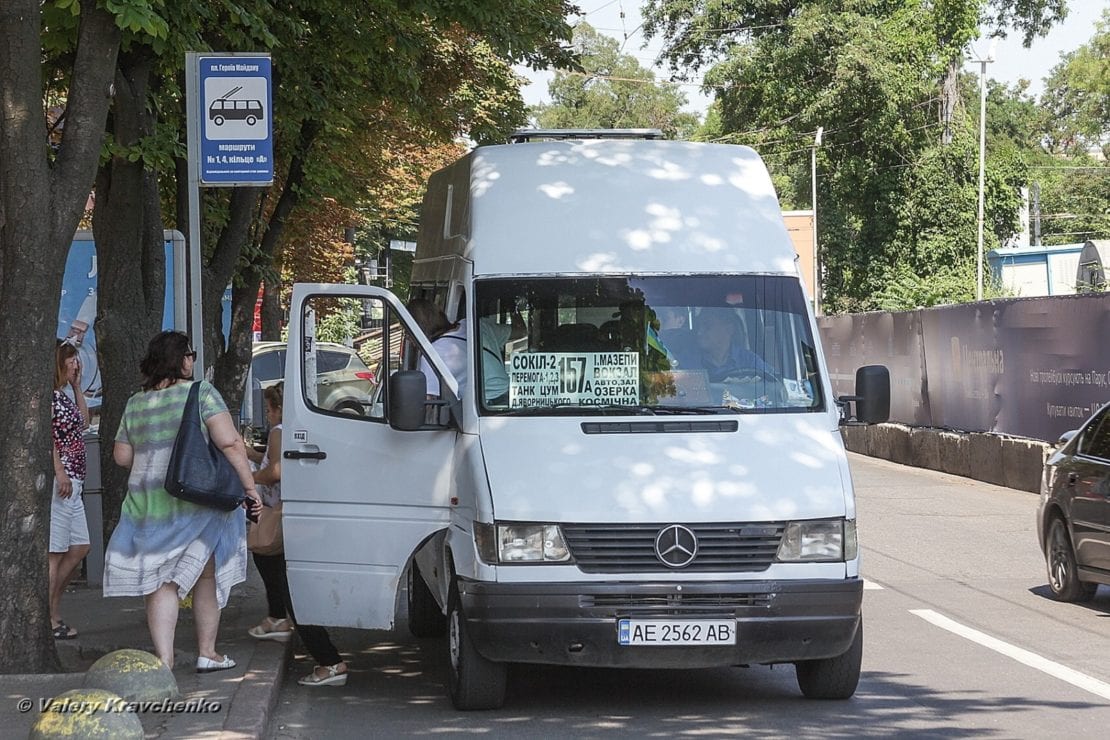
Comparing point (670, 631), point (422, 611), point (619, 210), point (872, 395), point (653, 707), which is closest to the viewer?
point (670, 631)

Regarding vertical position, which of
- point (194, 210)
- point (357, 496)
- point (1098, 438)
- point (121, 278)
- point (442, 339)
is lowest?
point (357, 496)

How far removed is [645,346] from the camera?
8250mm

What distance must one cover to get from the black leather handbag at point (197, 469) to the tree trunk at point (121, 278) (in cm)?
374

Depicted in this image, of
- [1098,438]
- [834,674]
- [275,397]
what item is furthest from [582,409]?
[1098,438]

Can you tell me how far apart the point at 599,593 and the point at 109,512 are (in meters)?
5.32

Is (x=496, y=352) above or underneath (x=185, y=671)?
above

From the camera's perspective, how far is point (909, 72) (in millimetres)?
47406

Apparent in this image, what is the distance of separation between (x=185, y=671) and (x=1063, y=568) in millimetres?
6286

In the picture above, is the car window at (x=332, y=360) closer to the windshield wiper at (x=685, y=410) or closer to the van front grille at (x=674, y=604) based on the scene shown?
the windshield wiper at (x=685, y=410)

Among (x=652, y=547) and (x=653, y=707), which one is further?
(x=653, y=707)

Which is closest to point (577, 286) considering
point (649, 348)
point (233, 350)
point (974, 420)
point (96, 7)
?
point (649, 348)

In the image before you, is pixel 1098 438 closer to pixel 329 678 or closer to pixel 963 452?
pixel 329 678

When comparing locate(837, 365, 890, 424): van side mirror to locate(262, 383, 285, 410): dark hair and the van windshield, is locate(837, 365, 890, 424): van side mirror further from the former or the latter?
locate(262, 383, 285, 410): dark hair

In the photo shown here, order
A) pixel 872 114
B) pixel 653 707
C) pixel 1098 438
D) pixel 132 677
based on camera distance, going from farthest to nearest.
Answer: pixel 872 114 → pixel 1098 438 → pixel 653 707 → pixel 132 677
